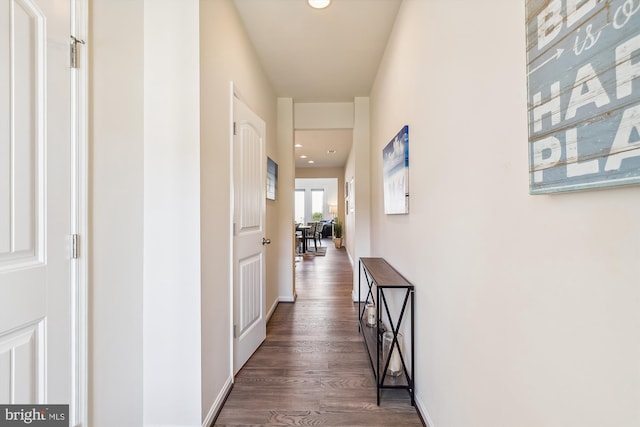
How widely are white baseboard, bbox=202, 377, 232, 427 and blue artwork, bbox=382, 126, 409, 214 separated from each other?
1.66 m

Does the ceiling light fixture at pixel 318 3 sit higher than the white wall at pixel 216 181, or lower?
higher

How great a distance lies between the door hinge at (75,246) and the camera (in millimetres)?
1085

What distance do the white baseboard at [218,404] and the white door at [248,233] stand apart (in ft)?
0.52

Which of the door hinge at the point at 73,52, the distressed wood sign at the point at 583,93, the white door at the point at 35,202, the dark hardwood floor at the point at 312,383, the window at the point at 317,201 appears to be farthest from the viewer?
the window at the point at 317,201

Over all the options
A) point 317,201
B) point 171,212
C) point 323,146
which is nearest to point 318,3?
point 171,212

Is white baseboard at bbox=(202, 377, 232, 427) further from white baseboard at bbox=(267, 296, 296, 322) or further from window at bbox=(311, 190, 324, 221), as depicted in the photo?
window at bbox=(311, 190, 324, 221)

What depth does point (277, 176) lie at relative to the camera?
11.6 ft

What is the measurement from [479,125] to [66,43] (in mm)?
1642

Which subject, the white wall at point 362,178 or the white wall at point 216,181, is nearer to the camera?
the white wall at point 216,181

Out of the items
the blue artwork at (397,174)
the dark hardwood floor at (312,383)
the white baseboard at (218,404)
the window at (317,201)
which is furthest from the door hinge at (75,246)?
the window at (317,201)

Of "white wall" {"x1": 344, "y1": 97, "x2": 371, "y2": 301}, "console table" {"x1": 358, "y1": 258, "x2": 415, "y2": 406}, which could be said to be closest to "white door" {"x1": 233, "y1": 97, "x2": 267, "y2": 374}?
"console table" {"x1": 358, "y1": 258, "x2": 415, "y2": 406}

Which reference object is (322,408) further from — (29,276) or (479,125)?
(479,125)

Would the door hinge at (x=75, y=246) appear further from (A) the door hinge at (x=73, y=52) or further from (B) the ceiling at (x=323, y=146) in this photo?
(B) the ceiling at (x=323, y=146)

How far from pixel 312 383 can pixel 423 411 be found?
74 centimetres
